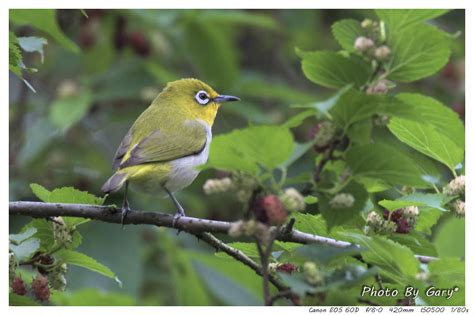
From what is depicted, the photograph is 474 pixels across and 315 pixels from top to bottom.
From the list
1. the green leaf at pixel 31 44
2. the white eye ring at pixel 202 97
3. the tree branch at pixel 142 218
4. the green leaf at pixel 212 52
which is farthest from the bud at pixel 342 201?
the green leaf at pixel 212 52

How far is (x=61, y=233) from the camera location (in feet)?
9.71

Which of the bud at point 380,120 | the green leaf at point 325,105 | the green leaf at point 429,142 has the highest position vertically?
the green leaf at point 325,105

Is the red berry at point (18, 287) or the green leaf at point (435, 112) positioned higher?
the green leaf at point (435, 112)

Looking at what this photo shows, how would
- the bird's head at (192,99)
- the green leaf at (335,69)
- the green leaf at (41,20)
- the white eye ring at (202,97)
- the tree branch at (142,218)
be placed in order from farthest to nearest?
the white eye ring at (202,97) < the bird's head at (192,99) < the green leaf at (41,20) < the tree branch at (142,218) < the green leaf at (335,69)

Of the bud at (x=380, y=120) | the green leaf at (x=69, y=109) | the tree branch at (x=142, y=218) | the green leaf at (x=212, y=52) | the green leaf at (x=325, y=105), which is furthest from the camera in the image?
the green leaf at (x=212, y=52)

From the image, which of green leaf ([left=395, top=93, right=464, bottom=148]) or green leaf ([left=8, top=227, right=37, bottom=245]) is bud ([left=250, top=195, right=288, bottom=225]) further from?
green leaf ([left=8, top=227, right=37, bottom=245])

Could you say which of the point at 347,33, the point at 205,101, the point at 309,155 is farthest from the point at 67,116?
the point at 347,33

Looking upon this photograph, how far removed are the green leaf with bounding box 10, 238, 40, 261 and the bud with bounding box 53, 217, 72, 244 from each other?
131 millimetres

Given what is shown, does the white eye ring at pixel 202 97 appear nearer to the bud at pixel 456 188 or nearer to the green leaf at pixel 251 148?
the bud at pixel 456 188

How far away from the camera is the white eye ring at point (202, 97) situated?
5.11m

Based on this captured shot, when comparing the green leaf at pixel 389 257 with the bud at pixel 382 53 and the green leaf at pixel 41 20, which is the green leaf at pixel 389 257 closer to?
the bud at pixel 382 53

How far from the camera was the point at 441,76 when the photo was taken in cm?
783

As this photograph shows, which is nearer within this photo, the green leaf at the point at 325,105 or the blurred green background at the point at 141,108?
the green leaf at the point at 325,105

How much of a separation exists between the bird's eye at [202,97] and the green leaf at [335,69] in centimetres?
261
